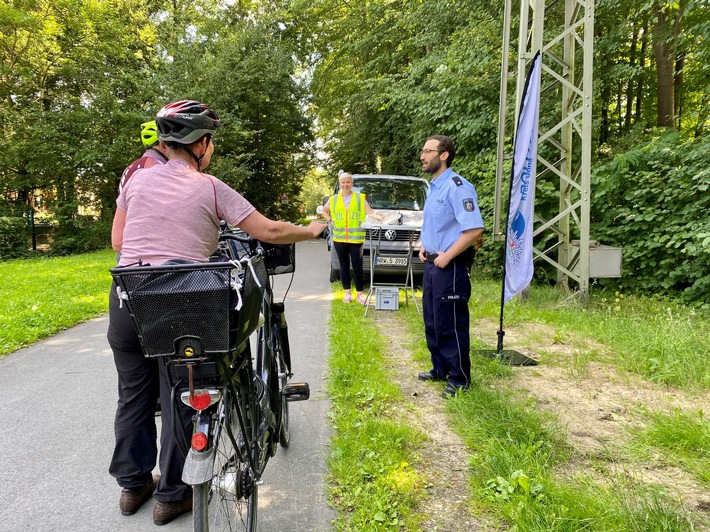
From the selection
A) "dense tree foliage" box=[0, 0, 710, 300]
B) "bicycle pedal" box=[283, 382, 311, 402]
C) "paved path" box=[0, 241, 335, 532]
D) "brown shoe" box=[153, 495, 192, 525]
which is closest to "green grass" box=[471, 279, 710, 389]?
"dense tree foliage" box=[0, 0, 710, 300]

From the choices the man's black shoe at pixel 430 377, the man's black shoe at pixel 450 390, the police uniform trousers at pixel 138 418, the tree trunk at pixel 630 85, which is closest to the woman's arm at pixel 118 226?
the police uniform trousers at pixel 138 418

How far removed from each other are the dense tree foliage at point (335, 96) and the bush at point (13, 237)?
3.94 feet

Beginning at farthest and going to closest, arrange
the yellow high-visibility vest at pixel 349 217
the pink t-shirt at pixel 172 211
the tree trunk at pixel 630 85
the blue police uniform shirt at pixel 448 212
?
1. the tree trunk at pixel 630 85
2. the yellow high-visibility vest at pixel 349 217
3. the blue police uniform shirt at pixel 448 212
4. the pink t-shirt at pixel 172 211

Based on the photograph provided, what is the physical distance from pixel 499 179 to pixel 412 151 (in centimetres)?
1139

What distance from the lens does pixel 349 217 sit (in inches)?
274

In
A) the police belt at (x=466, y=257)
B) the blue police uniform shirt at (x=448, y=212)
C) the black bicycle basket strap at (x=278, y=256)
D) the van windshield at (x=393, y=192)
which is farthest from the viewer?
the van windshield at (x=393, y=192)

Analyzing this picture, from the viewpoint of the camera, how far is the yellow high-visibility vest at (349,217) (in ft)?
22.7

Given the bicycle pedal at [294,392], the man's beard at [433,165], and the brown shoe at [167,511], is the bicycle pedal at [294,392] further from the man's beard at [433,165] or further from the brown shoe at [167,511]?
the man's beard at [433,165]

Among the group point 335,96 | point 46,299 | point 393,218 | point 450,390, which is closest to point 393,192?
Result: point 393,218

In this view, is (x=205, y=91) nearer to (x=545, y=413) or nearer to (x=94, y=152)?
(x=94, y=152)

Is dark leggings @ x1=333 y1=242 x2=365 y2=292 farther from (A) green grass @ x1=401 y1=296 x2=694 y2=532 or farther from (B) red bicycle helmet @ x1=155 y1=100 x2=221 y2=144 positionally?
(B) red bicycle helmet @ x1=155 y1=100 x2=221 y2=144

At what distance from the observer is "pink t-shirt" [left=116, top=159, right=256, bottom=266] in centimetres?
194

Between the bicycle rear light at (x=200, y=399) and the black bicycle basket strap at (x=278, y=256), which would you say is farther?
the black bicycle basket strap at (x=278, y=256)

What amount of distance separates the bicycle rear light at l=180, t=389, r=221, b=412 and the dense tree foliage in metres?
6.26
